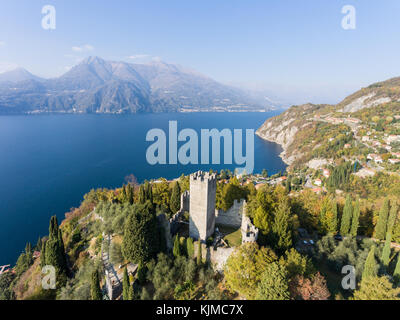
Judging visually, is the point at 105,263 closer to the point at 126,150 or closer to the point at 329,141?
the point at 126,150

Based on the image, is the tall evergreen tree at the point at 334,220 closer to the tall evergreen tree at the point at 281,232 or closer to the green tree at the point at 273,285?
the tall evergreen tree at the point at 281,232

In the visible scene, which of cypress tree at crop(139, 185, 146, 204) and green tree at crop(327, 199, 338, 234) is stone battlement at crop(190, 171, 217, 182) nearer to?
cypress tree at crop(139, 185, 146, 204)

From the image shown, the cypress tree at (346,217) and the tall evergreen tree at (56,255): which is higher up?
the cypress tree at (346,217)

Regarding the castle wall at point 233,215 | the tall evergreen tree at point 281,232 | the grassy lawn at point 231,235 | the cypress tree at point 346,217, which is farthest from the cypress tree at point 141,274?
the cypress tree at point 346,217

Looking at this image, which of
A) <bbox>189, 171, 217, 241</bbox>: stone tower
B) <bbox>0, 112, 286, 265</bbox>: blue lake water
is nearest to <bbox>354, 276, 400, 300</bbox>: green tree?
<bbox>189, 171, 217, 241</bbox>: stone tower
